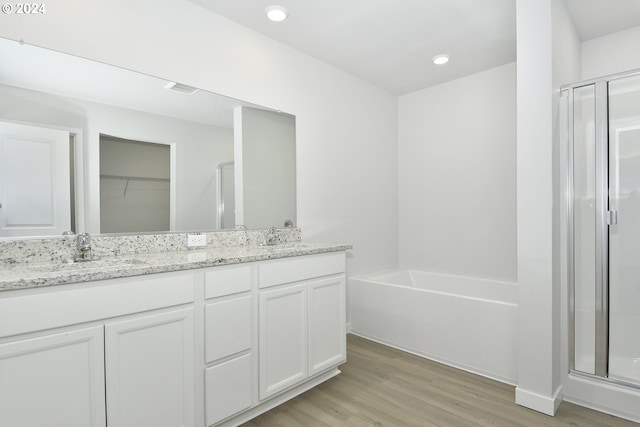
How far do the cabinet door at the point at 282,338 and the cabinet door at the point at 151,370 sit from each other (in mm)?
416

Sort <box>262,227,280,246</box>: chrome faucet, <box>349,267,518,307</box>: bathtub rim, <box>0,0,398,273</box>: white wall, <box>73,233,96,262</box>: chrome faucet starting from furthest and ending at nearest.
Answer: <box>349,267,518,307</box>: bathtub rim, <box>262,227,280,246</box>: chrome faucet, <box>0,0,398,273</box>: white wall, <box>73,233,96,262</box>: chrome faucet

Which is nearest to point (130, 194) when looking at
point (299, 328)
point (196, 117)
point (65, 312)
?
point (196, 117)

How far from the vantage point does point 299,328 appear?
82.0 inches

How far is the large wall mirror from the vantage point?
165 centimetres

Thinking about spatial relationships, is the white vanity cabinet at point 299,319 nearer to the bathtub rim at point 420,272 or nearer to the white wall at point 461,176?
the bathtub rim at point 420,272

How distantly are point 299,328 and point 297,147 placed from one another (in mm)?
1470

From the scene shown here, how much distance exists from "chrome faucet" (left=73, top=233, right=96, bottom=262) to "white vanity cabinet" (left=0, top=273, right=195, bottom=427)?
1.66 ft

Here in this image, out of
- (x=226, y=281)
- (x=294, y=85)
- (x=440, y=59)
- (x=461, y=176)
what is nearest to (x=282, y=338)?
(x=226, y=281)

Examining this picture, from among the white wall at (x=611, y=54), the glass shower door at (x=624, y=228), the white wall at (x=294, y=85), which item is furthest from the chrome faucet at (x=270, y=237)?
the white wall at (x=611, y=54)

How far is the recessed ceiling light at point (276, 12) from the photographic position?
7.33 ft

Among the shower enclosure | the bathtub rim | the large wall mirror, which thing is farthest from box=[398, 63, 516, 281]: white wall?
the large wall mirror

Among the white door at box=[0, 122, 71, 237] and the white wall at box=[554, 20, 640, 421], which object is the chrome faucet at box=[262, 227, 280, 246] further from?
the white wall at box=[554, 20, 640, 421]

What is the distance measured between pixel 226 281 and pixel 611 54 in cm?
325

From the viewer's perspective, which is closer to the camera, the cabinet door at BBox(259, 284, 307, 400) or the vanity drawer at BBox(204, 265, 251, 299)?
the vanity drawer at BBox(204, 265, 251, 299)
